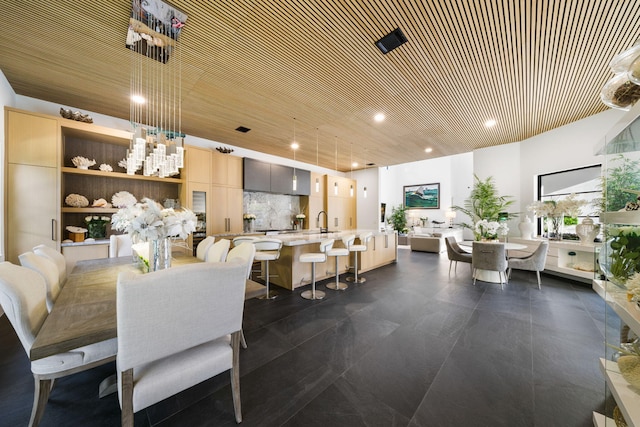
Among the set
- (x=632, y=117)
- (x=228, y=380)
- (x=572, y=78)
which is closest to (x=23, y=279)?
(x=228, y=380)

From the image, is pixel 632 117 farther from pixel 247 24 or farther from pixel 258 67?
pixel 258 67

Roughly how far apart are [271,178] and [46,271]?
14.6ft

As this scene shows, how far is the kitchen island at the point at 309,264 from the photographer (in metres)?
3.67

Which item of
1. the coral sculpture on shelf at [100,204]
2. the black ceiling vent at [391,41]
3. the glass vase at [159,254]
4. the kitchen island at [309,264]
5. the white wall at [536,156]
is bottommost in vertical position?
the kitchen island at [309,264]

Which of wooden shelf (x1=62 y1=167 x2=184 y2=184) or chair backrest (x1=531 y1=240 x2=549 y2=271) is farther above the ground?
wooden shelf (x1=62 y1=167 x2=184 y2=184)

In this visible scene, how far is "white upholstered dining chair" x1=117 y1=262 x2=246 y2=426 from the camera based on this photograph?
3.17ft

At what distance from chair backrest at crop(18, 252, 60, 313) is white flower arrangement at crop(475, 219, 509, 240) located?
5892mm

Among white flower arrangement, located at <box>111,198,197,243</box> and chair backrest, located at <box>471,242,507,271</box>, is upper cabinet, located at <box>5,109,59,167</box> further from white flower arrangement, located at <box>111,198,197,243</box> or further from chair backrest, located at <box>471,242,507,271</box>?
chair backrest, located at <box>471,242,507,271</box>

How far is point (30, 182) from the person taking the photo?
298 centimetres

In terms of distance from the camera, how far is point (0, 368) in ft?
5.86

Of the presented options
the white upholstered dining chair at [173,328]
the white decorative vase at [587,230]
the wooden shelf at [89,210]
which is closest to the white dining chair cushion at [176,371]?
the white upholstered dining chair at [173,328]

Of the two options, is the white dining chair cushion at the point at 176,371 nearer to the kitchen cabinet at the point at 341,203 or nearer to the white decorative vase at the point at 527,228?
the kitchen cabinet at the point at 341,203

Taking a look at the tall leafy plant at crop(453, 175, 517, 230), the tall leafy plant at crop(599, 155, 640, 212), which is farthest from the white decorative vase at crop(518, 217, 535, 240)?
the tall leafy plant at crop(599, 155, 640, 212)

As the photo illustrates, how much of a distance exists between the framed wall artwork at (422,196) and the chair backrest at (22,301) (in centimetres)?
1111
